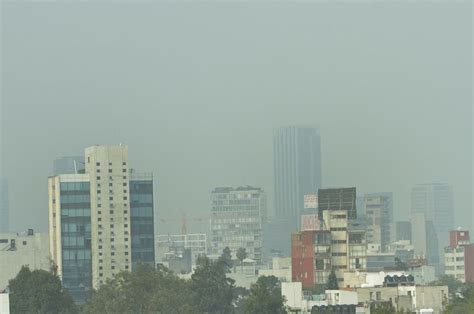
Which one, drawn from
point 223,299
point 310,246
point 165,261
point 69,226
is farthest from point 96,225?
point 165,261

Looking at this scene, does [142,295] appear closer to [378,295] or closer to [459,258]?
[378,295]

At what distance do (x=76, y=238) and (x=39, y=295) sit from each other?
122ft

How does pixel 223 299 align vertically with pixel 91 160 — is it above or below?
below

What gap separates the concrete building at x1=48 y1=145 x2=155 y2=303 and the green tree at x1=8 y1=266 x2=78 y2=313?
32676 millimetres

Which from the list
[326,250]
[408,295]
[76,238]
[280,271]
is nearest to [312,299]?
[408,295]

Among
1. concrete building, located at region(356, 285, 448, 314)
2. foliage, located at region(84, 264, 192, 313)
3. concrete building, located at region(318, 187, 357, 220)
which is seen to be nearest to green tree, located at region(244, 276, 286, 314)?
concrete building, located at region(356, 285, 448, 314)

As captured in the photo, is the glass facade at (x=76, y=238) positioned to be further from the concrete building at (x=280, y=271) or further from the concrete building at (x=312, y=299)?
the concrete building at (x=312, y=299)

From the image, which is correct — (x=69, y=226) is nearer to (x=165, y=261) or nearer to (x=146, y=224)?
(x=146, y=224)

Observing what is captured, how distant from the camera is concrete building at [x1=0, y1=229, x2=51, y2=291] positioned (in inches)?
5054

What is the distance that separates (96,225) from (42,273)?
34.5 meters

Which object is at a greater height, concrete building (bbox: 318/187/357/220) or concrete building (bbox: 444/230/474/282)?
concrete building (bbox: 318/187/357/220)

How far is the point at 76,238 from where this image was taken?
130 metres

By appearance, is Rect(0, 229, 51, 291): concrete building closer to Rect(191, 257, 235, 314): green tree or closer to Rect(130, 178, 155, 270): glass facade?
Rect(130, 178, 155, 270): glass facade

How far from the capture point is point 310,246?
122m
